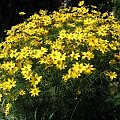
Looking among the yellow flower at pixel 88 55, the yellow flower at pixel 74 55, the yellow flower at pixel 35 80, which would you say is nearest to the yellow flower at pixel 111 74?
the yellow flower at pixel 88 55

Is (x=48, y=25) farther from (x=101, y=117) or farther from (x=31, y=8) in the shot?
(x=31, y=8)

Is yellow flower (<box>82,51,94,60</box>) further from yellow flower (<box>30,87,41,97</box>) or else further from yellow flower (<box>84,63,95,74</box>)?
yellow flower (<box>30,87,41,97</box>)

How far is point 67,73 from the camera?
4145 millimetres

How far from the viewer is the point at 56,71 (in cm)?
413

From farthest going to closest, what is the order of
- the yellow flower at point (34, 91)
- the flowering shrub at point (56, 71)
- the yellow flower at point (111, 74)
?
the yellow flower at point (111, 74), the flowering shrub at point (56, 71), the yellow flower at point (34, 91)

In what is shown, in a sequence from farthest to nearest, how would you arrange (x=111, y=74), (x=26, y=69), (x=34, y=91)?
1. (x=111, y=74)
2. (x=26, y=69)
3. (x=34, y=91)

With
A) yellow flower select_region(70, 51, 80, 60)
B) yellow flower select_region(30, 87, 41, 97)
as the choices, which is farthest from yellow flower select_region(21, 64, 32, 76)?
yellow flower select_region(70, 51, 80, 60)

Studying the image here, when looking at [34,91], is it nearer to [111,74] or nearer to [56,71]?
[56,71]

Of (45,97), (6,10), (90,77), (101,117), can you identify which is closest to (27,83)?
(45,97)

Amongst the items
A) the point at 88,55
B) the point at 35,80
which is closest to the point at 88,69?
the point at 88,55

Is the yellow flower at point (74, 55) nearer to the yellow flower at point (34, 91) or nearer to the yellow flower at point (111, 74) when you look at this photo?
the yellow flower at point (111, 74)

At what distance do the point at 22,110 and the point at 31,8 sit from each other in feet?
11.7

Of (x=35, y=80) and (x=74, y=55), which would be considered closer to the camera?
(x=35, y=80)

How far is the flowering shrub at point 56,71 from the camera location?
4.08 metres
